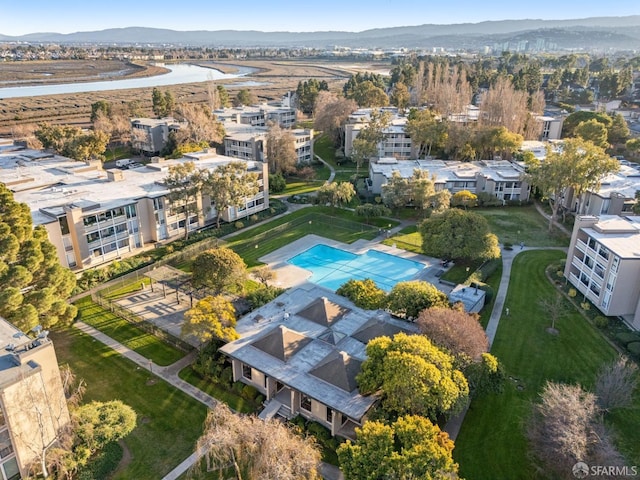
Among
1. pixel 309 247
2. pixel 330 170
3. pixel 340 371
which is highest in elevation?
pixel 340 371

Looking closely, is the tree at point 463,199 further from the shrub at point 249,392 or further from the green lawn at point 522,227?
the shrub at point 249,392

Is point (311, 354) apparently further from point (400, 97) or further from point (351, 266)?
point (400, 97)

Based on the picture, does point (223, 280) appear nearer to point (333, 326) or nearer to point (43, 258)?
point (333, 326)

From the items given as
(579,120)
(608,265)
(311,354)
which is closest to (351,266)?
(311,354)

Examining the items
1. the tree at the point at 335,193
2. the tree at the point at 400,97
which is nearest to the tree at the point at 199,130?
the tree at the point at 335,193

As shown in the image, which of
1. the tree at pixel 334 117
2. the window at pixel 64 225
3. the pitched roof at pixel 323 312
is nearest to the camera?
the pitched roof at pixel 323 312
